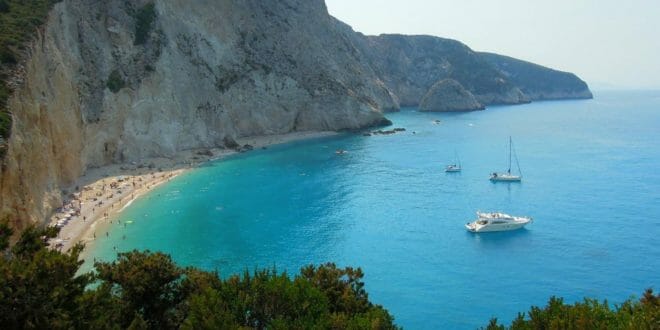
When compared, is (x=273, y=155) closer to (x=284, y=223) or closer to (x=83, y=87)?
(x=83, y=87)

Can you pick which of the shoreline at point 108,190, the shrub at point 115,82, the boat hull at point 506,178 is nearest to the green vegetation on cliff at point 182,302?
the shoreline at point 108,190

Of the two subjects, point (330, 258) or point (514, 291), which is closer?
point (514, 291)

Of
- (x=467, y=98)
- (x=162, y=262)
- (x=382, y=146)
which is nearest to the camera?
(x=162, y=262)

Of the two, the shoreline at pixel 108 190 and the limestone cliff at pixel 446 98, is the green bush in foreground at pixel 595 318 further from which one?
the limestone cliff at pixel 446 98

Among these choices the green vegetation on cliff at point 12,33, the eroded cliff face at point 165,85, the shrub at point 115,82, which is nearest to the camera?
the green vegetation on cliff at point 12,33

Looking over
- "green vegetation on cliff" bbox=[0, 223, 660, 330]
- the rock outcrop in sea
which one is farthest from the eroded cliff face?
"green vegetation on cliff" bbox=[0, 223, 660, 330]

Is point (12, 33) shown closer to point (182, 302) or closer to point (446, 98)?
point (182, 302)

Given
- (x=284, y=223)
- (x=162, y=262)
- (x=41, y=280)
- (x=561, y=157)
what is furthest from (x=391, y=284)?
(x=561, y=157)
